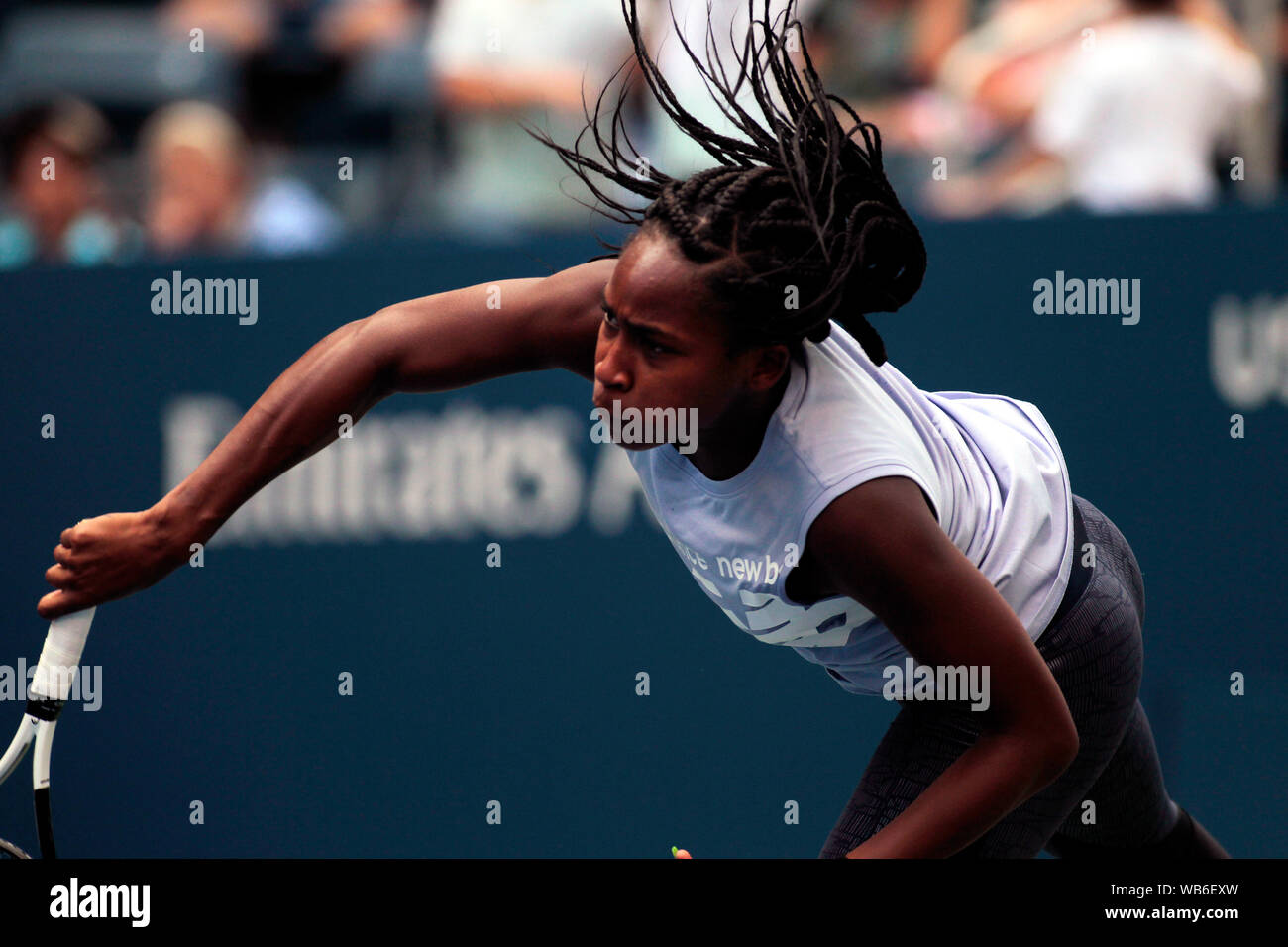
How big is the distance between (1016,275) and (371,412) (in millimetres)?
1699

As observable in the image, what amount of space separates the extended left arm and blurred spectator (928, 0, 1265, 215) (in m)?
2.44

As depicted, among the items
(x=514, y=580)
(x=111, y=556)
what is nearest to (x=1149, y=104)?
(x=514, y=580)

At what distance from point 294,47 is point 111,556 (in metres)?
4.92

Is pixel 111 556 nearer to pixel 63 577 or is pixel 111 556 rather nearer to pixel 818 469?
pixel 63 577

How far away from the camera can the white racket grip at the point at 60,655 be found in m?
2.12

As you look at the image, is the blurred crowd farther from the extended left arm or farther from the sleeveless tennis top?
the extended left arm

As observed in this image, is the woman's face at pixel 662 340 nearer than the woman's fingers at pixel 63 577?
Yes

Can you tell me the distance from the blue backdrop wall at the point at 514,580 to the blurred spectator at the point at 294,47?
2.32m

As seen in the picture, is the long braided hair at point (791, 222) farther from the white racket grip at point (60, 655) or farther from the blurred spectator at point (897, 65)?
the blurred spectator at point (897, 65)

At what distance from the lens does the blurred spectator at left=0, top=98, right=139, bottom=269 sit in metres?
4.91

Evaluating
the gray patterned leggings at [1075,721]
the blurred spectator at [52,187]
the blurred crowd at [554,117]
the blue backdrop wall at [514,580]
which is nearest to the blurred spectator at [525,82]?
the blurred crowd at [554,117]

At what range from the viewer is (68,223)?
4.94 m

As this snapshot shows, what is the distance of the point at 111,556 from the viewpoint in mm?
2064

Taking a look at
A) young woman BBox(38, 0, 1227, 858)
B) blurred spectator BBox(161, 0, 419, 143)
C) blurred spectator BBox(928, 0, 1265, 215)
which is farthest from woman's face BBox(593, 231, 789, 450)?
blurred spectator BBox(161, 0, 419, 143)
